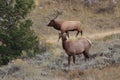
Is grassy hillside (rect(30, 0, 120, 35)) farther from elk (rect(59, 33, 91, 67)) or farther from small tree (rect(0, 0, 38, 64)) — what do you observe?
elk (rect(59, 33, 91, 67))

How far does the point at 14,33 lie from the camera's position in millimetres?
20062

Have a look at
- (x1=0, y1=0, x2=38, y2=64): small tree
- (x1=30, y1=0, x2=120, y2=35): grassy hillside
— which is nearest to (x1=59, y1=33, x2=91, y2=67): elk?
(x1=0, y1=0, x2=38, y2=64): small tree

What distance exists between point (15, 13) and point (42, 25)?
15000mm

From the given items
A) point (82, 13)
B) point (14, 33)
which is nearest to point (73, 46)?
point (14, 33)

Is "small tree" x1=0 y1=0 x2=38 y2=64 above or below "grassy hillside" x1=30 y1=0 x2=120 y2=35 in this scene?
above

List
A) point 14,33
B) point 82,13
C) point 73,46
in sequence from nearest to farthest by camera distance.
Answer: point 73,46 → point 14,33 → point 82,13

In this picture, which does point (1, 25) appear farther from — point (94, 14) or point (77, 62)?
point (94, 14)

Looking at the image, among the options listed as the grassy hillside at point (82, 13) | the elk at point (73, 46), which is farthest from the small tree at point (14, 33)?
the grassy hillside at point (82, 13)

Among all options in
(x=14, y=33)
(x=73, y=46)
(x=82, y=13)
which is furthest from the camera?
(x=82, y=13)

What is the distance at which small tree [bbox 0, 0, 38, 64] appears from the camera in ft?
65.1

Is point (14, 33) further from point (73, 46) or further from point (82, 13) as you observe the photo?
point (82, 13)

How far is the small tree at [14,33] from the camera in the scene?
65.1 feet

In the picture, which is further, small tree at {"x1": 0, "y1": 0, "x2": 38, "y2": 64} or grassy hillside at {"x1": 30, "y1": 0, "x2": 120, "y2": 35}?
grassy hillside at {"x1": 30, "y1": 0, "x2": 120, "y2": 35}

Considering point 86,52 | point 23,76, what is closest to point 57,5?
point 86,52
